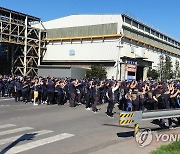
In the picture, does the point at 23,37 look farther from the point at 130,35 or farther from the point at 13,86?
the point at 13,86

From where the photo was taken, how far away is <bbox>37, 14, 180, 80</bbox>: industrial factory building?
55.8m

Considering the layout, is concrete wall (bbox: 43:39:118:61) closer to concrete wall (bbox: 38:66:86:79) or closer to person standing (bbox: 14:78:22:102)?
concrete wall (bbox: 38:66:86:79)

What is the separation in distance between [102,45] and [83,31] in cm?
544

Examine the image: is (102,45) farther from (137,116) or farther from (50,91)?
(137,116)

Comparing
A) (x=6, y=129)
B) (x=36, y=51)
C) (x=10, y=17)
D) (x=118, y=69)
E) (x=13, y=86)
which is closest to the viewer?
(x=6, y=129)

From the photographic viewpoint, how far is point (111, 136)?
10.4 meters

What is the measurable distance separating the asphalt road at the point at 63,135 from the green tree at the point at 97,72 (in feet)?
123

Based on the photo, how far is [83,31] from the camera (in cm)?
6028

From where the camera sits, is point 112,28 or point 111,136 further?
point 112,28

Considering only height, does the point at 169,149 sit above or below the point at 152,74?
below

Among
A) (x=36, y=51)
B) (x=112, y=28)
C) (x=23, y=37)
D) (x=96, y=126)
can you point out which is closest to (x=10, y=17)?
(x=23, y=37)

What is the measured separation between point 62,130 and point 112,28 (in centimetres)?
4662

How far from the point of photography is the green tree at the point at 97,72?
52.2 metres

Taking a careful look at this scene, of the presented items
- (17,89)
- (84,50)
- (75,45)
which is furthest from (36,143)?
(75,45)
